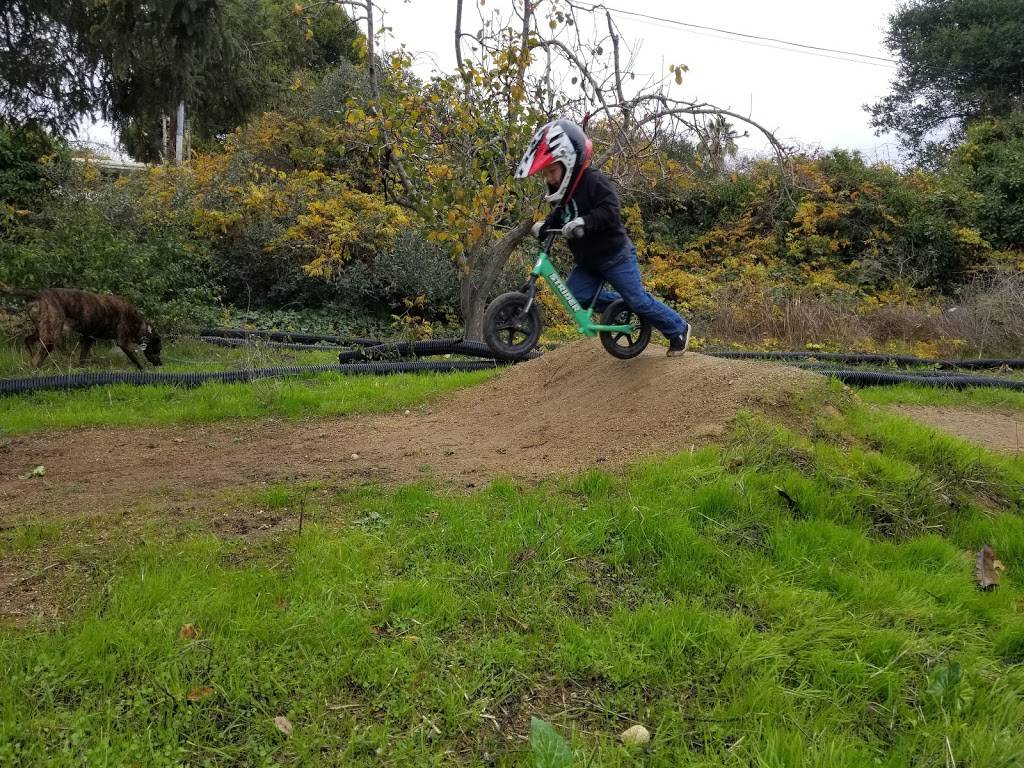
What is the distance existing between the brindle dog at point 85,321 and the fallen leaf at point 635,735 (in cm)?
778

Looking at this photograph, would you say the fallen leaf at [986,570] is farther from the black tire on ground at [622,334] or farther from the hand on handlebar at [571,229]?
the hand on handlebar at [571,229]

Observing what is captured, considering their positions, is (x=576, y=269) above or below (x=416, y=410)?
above

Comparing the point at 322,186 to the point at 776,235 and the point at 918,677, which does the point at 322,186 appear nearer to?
the point at 776,235

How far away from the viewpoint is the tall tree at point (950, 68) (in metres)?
23.2

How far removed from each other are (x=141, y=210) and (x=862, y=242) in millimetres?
16415

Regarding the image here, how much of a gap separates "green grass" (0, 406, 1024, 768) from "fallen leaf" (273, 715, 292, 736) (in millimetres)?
20

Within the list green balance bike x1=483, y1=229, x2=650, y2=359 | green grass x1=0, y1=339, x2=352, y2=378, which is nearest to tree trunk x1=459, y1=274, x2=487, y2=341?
green grass x1=0, y1=339, x2=352, y2=378

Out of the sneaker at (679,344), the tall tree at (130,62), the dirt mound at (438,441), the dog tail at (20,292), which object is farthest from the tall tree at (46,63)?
the sneaker at (679,344)

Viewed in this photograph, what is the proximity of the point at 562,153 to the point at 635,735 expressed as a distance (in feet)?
13.6

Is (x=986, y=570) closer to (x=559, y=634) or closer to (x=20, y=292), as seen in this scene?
(x=559, y=634)

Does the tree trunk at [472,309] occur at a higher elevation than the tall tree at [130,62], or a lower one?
lower

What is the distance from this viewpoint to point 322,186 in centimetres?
1479

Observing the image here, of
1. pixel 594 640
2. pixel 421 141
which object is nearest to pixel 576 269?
pixel 421 141

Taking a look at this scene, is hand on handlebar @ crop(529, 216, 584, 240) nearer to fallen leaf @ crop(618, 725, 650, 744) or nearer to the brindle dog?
fallen leaf @ crop(618, 725, 650, 744)
